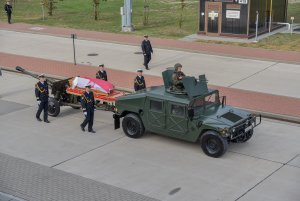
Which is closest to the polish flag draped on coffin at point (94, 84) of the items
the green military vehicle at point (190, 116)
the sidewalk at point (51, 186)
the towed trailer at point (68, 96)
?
the towed trailer at point (68, 96)

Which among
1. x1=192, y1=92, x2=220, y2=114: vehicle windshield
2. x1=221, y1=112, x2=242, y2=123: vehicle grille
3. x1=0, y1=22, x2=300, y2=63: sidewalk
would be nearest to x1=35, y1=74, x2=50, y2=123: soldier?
x1=192, y1=92, x2=220, y2=114: vehicle windshield

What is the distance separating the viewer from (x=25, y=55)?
26.3m

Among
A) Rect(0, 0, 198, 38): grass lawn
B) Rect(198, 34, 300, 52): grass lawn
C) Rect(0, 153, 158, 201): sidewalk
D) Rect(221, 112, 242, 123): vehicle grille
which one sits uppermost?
Rect(0, 0, 198, 38): grass lawn

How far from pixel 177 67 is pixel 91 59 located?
428 inches

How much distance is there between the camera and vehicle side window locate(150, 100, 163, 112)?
14.3 meters

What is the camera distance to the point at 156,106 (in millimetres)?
14469

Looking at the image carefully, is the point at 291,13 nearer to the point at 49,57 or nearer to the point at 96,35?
the point at 96,35

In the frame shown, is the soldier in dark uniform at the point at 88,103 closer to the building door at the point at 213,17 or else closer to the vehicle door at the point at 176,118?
the vehicle door at the point at 176,118

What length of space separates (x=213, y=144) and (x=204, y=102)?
4.10 ft

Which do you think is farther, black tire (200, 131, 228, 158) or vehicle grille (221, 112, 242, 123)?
vehicle grille (221, 112, 242, 123)

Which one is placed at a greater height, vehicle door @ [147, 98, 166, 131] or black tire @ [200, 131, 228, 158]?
vehicle door @ [147, 98, 166, 131]

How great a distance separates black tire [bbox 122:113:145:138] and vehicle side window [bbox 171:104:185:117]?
1264 mm

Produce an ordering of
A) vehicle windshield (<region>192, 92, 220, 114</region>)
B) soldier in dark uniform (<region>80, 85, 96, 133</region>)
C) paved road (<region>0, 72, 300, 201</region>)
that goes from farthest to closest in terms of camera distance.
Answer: soldier in dark uniform (<region>80, 85, 96, 133</region>), vehicle windshield (<region>192, 92, 220, 114</region>), paved road (<region>0, 72, 300, 201</region>)

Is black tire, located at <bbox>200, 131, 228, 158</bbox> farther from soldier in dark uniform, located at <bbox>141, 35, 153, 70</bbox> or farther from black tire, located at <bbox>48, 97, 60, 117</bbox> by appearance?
soldier in dark uniform, located at <bbox>141, 35, 153, 70</bbox>
